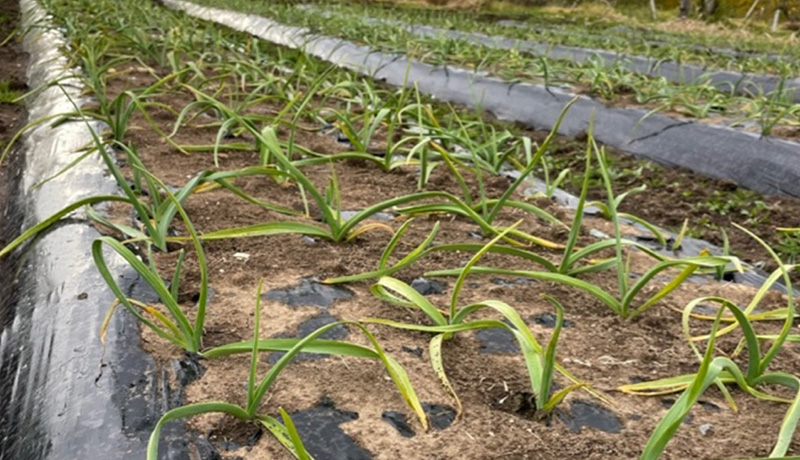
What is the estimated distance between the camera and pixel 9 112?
4.51m

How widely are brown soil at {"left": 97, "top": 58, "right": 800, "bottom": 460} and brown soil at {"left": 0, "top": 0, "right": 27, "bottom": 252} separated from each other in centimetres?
101

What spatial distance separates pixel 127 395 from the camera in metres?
1.22

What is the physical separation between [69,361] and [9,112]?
3.64 metres

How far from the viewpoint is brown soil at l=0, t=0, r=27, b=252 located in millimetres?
2850

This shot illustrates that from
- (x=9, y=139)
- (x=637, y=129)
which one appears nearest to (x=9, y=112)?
(x=9, y=139)

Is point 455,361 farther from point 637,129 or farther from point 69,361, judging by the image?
point 637,129

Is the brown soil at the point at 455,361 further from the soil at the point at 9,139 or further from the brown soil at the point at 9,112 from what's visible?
the brown soil at the point at 9,112

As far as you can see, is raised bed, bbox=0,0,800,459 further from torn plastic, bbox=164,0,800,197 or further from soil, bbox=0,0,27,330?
torn plastic, bbox=164,0,800,197

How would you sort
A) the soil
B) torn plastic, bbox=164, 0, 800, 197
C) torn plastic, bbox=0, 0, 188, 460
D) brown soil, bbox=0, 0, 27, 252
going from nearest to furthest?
torn plastic, bbox=0, 0, 188, 460, the soil, brown soil, bbox=0, 0, 27, 252, torn plastic, bbox=164, 0, 800, 197

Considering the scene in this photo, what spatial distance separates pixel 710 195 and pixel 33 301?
112 inches

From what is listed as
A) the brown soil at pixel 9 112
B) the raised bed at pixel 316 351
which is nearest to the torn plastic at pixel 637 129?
the raised bed at pixel 316 351

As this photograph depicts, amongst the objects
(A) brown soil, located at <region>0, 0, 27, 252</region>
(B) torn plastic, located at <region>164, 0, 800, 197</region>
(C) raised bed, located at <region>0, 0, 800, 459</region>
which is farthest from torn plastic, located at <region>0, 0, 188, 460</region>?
(B) torn plastic, located at <region>164, 0, 800, 197</region>

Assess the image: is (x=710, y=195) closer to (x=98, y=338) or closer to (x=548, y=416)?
(x=548, y=416)

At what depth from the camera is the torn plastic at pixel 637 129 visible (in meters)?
3.59
